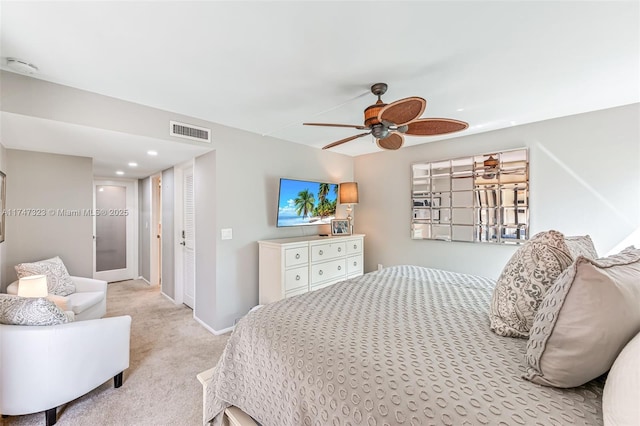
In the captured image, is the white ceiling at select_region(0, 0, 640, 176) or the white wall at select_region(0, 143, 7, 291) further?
the white wall at select_region(0, 143, 7, 291)

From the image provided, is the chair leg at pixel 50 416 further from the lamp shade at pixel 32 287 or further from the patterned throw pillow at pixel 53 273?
the patterned throw pillow at pixel 53 273

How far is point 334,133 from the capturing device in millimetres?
3557

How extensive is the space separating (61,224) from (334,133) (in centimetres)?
369

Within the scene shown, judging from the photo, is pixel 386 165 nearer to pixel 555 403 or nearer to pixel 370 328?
pixel 370 328

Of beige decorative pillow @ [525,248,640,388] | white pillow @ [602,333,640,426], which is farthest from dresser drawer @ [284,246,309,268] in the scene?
white pillow @ [602,333,640,426]

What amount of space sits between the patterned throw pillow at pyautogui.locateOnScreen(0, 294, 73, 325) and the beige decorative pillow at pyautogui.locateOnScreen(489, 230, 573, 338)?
8.70 feet

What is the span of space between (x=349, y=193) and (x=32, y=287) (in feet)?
11.7

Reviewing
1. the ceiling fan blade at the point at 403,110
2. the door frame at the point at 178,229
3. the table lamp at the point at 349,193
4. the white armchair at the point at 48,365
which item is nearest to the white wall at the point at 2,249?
the door frame at the point at 178,229

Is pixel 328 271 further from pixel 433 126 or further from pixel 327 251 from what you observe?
pixel 433 126

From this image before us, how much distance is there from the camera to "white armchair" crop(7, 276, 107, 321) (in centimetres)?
258

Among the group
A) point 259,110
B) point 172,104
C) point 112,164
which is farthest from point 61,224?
point 259,110

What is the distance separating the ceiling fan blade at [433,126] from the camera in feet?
6.52

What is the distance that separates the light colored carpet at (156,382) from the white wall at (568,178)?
311 centimetres

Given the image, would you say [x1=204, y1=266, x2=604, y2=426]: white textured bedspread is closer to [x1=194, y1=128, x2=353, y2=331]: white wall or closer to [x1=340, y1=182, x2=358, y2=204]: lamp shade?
[x1=194, y1=128, x2=353, y2=331]: white wall
